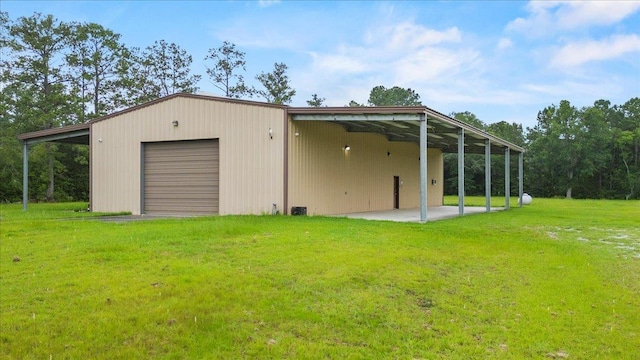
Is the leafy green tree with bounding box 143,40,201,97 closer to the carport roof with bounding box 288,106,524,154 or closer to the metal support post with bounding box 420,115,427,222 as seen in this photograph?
the carport roof with bounding box 288,106,524,154

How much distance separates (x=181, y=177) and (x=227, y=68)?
26.0m

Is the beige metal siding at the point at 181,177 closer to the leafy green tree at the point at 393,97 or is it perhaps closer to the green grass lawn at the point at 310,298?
the green grass lawn at the point at 310,298

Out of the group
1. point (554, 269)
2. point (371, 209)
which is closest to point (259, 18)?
point (371, 209)

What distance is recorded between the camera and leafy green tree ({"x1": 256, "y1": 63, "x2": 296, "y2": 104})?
42.7 meters

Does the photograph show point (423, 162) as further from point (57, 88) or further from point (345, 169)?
point (57, 88)

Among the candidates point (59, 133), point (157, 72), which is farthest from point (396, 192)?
point (157, 72)

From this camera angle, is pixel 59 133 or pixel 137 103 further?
pixel 137 103

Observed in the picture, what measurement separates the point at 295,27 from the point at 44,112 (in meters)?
18.1

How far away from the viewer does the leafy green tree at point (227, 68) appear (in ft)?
129

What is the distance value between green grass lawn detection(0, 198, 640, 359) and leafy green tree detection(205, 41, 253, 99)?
32620mm

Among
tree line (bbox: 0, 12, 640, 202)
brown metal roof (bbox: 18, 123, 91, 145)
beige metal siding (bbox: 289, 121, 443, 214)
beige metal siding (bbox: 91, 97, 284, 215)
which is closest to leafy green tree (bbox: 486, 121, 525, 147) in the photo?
tree line (bbox: 0, 12, 640, 202)

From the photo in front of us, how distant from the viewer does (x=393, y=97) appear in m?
57.2

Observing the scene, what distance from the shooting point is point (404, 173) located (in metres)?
21.7

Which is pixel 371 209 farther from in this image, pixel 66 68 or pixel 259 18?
pixel 66 68
